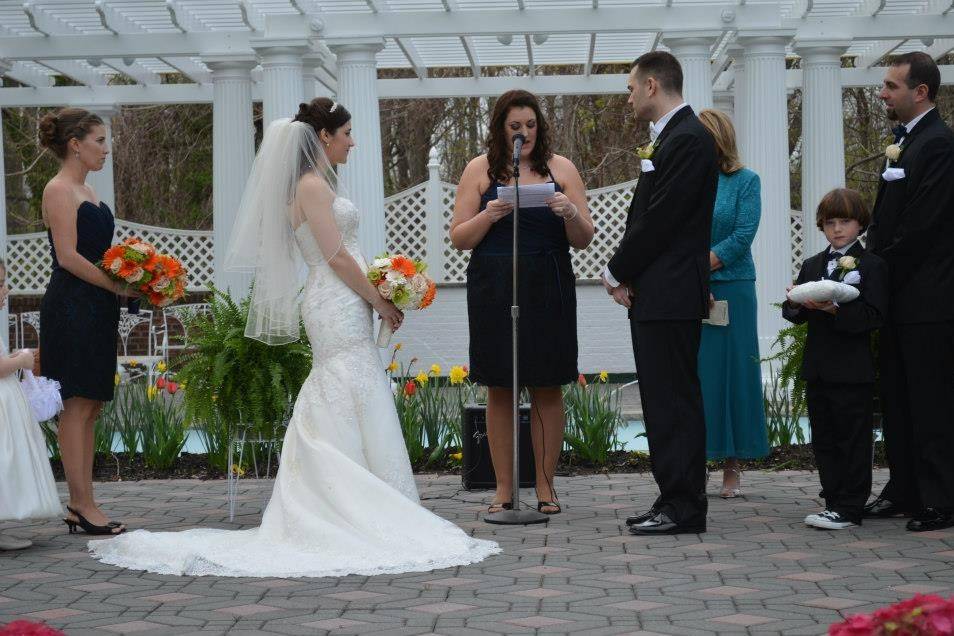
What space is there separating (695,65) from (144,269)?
7210mm

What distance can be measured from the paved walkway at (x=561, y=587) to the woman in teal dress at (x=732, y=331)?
506mm

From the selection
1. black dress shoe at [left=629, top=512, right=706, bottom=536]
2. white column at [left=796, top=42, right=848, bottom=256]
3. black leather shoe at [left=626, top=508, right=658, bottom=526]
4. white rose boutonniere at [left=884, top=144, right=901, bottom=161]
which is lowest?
black dress shoe at [left=629, top=512, right=706, bottom=536]

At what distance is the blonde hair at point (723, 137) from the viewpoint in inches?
275

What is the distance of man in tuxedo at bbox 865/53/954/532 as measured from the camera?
602cm

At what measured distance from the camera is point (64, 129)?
6.41 m

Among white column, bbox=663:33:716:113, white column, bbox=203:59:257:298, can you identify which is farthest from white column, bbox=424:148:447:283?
white column, bbox=663:33:716:113

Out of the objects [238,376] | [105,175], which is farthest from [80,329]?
[105,175]

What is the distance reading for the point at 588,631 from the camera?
4.32 meters

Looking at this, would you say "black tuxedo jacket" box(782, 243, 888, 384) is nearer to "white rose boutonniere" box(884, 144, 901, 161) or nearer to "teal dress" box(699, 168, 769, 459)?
"white rose boutonniere" box(884, 144, 901, 161)

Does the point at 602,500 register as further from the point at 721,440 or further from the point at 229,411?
the point at 229,411

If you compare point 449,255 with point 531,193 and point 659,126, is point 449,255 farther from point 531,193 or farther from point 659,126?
point 659,126

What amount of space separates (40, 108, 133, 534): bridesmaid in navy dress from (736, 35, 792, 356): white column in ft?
24.7

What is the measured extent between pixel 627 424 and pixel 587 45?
18.7 feet

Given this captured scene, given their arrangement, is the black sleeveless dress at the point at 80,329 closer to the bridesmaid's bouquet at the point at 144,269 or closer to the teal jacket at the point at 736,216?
the bridesmaid's bouquet at the point at 144,269
